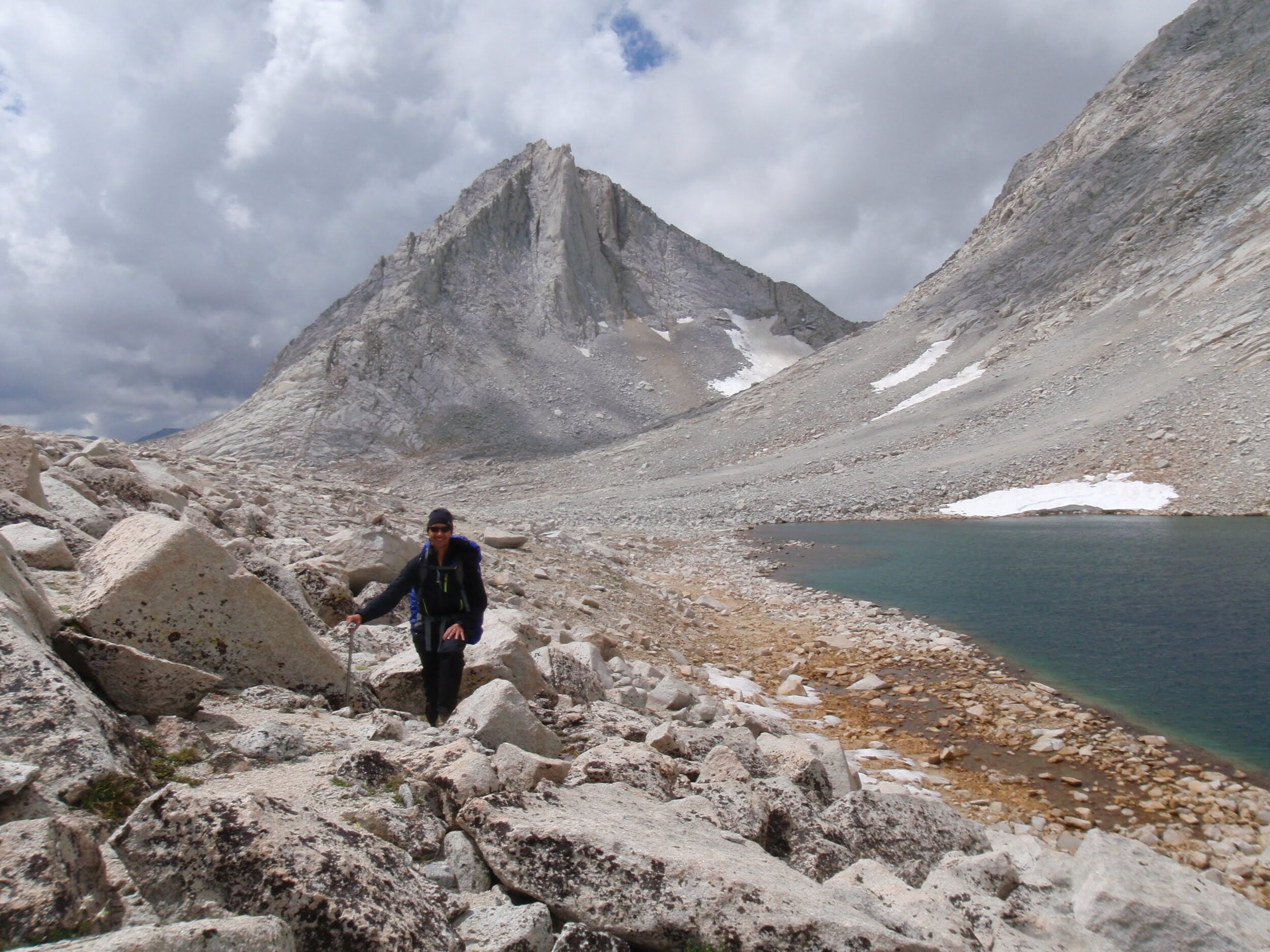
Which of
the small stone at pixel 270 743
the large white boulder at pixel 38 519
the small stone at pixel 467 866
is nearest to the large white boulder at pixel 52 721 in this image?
the small stone at pixel 270 743

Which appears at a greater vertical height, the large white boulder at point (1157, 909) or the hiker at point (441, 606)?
the hiker at point (441, 606)

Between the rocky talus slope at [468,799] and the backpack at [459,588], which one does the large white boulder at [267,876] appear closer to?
the rocky talus slope at [468,799]

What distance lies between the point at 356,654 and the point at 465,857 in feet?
13.7

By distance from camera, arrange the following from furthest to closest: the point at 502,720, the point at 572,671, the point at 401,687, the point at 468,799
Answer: the point at 572,671
the point at 401,687
the point at 502,720
the point at 468,799

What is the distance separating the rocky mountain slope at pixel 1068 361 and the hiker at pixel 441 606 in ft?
106

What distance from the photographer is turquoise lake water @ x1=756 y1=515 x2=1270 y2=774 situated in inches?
423

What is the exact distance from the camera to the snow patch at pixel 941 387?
5709 centimetres

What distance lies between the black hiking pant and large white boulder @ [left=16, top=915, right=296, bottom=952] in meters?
3.28

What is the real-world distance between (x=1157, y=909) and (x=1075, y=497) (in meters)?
34.6

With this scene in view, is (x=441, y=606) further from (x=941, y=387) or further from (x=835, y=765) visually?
(x=941, y=387)

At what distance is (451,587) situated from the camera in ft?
20.3

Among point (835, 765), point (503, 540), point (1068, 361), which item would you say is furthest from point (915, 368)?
point (835, 765)

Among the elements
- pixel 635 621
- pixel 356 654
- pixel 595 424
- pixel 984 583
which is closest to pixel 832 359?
pixel 595 424

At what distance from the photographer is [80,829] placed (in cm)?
267
